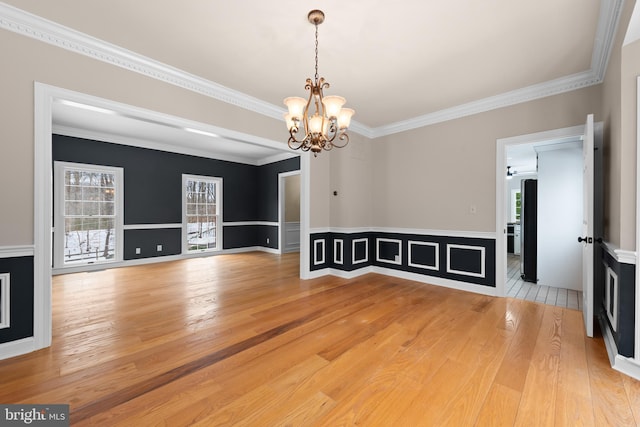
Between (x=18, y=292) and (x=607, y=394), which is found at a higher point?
(x=18, y=292)

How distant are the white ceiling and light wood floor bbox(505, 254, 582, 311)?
2764 mm

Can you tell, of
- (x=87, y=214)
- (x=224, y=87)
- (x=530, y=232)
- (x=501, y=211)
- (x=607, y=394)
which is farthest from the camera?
(x=87, y=214)

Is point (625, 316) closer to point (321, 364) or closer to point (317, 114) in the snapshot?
point (321, 364)

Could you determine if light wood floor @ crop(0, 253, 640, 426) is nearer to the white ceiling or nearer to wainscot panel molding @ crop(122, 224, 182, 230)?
wainscot panel molding @ crop(122, 224, 182, 230)

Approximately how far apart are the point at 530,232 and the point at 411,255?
2.01m

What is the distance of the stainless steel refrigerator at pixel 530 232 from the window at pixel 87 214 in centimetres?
777

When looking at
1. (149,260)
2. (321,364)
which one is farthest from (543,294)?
(149,260)

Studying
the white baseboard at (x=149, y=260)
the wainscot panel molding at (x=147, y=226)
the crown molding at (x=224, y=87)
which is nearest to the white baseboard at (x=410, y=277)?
the crown molding at (x=224, y=87)

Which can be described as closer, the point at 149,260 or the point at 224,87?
the point at 224,87

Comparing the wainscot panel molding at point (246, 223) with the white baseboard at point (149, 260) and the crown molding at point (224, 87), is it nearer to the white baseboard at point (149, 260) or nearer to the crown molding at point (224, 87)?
the white baseboard at point (149, 260)

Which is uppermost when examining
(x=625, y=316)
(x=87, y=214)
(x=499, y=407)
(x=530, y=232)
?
(x=87, y=214)

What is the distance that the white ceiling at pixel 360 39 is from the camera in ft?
6.94

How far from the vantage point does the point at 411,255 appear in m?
4.61

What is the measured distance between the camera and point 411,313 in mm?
3078
